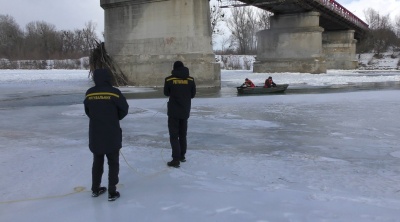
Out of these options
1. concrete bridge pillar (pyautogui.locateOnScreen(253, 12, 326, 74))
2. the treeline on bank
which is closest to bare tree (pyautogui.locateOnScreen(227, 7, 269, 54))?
the treeline on bank

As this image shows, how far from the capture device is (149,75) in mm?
21891

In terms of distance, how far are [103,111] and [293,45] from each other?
34.4m

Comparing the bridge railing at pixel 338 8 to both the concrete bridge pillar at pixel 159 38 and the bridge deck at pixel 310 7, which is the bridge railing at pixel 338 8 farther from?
the concrete bridge pillar at pixel 159 38

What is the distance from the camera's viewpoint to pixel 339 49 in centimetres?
5512

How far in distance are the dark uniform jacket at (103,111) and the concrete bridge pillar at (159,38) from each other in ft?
56.0

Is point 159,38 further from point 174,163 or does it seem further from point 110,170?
point 110,170

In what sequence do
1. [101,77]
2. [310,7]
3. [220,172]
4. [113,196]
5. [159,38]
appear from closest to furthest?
[101,77] → [113,196] → [220,172] → [159,38] → [310,7]

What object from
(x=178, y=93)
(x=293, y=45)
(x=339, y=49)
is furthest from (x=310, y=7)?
(x=178, y=93)

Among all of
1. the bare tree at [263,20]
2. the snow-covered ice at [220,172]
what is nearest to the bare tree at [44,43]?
the bare tree at [263,20]

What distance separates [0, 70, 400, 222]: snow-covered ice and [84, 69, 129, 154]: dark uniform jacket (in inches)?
25.0

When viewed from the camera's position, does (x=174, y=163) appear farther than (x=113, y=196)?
Yes

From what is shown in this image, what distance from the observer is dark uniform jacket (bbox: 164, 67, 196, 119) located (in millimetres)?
5465

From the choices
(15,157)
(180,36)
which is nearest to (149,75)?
(180,36)

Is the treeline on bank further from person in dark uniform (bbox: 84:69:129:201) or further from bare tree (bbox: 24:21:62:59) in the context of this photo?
person in dark uniform (bbox: 84:69:129:201)
